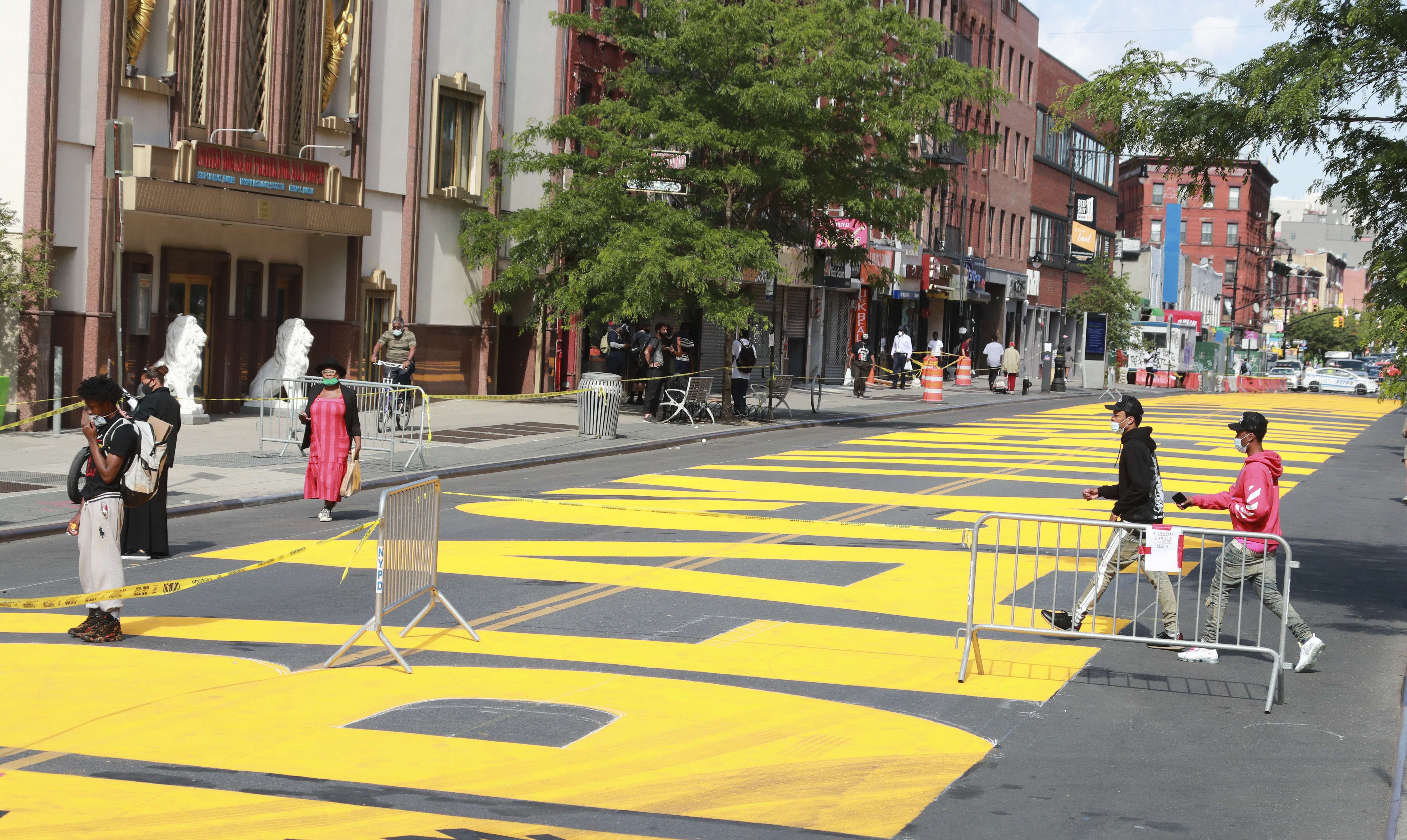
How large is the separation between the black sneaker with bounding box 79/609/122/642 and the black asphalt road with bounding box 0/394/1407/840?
145mm

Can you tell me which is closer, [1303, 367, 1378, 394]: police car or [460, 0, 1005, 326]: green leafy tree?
[460, 0, 1005, 326]: green leafy tree

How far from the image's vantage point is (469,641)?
979 cm

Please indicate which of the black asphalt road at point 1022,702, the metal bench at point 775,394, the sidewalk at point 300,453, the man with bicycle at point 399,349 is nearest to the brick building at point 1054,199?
the sidewalk at point 300,453

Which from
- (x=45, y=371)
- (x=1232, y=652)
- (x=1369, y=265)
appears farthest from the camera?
(x=45, y=371)

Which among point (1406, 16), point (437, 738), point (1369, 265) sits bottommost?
point (437, 738)

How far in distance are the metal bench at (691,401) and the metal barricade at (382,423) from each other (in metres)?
7.76

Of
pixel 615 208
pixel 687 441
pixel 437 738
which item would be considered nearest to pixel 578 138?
pixel 615 208

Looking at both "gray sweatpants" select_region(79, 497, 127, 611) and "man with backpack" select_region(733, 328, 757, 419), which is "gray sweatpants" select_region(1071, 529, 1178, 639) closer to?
"gray sweatpants" select_region(79, 497, 127, 611)

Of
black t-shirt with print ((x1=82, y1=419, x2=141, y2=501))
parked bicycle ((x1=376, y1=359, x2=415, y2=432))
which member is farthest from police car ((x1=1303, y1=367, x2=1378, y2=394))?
black t-shirt with print ((x1=82, y1=419, x2=141, y2=501))

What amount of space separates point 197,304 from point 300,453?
6650 mm

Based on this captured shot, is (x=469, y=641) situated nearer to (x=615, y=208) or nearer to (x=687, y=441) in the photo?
(x=687, y=441)

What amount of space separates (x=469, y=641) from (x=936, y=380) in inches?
1362

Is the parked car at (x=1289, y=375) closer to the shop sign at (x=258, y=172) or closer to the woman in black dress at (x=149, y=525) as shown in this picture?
the shop sign at (x=258, y=172)

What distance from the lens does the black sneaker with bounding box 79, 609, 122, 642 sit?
937cm
